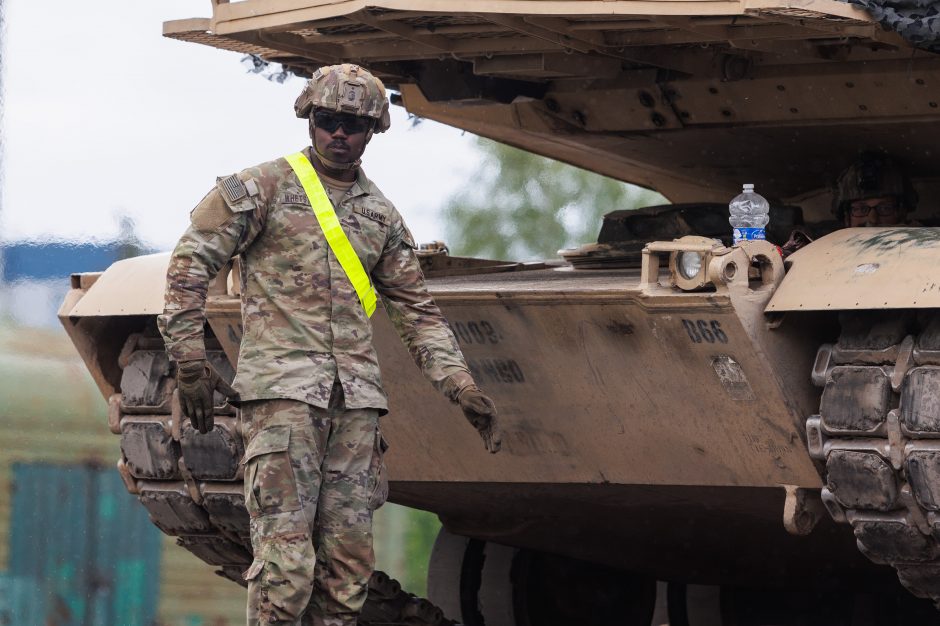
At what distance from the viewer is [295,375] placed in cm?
657

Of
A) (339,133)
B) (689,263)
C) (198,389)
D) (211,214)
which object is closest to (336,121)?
(339,133)

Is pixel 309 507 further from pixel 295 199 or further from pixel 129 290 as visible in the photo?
pixel 129 290

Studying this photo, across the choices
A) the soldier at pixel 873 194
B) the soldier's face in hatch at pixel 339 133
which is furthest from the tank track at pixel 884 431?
the soldier's face in hatch at pixel 339 133

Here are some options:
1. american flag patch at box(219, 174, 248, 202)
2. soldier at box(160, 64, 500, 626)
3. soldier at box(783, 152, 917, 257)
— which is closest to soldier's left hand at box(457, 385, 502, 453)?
soldier at box(160, 64, 500, 626)

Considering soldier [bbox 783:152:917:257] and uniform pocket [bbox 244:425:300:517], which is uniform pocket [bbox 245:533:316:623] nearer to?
uniform pocket [bbox 244:425:300:517]

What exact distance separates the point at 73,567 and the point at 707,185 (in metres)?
5.03

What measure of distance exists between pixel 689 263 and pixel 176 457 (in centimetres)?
245

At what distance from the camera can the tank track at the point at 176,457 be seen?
26.7 ft

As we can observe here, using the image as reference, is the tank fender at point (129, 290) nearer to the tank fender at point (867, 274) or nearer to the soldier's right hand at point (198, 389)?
the soldier's right hand at point (198, 389)

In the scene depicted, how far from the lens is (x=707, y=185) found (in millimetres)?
9656

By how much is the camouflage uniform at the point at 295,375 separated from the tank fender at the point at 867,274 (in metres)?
1.16

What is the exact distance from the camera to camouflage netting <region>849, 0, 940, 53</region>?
23.5ft

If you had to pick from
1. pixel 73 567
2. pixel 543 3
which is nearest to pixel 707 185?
pixel 543 3

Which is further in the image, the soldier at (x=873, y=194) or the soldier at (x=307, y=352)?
the soldier at (x=873, y=194)
